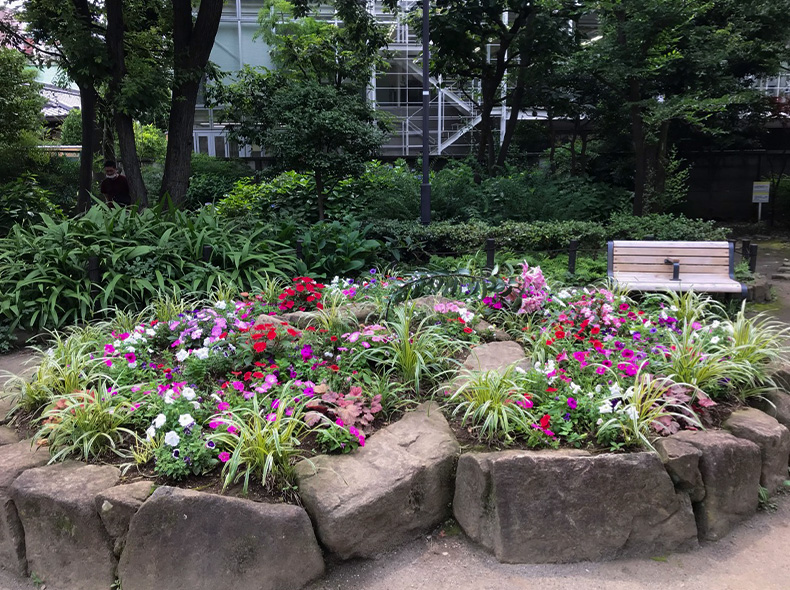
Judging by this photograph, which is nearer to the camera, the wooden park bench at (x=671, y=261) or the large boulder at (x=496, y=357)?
the large boulder at (x=496, y=357)

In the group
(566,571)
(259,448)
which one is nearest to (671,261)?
(566,571)

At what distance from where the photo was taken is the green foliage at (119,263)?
5699 millimetres

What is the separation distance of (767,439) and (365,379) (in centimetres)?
222

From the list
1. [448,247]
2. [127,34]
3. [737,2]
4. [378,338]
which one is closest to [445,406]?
[378,338]

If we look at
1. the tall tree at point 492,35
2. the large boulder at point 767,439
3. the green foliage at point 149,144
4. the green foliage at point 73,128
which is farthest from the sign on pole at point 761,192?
the green foliage at point 73,128

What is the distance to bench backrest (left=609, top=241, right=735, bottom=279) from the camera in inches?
248

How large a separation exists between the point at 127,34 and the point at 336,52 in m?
5.61

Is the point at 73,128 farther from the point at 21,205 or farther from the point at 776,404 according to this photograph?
the point at 776,404

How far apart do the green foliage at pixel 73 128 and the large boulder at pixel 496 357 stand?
64.3 ft

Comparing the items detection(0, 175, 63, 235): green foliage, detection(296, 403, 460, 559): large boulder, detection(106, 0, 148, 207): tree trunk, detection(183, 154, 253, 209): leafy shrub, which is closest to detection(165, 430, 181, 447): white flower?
Result: detection(296, 403, 460, 559): large boulder

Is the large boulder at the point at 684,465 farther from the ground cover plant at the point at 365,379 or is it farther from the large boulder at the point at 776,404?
the large boulder at the point at 776,404

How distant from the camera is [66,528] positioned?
111 inches

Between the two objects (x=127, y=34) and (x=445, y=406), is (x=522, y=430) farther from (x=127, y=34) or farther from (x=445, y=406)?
(x=127, y=34)

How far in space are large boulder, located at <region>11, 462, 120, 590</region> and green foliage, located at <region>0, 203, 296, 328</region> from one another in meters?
2.74
